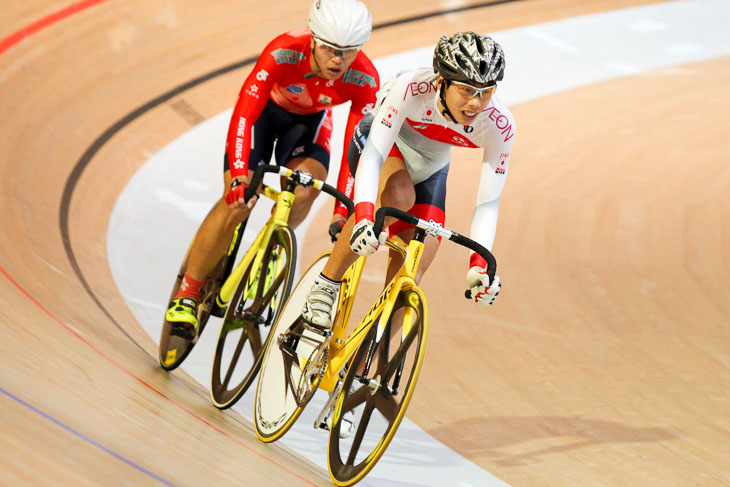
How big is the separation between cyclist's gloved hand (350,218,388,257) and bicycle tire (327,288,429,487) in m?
0.19

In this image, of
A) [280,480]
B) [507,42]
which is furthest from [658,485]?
[507,42]

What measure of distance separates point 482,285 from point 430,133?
534 mm

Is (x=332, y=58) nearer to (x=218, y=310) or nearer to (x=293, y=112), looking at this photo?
(x=293, y=112)

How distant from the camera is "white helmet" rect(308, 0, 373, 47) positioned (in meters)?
3.11

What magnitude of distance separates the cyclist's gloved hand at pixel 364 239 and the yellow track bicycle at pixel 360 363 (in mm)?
38

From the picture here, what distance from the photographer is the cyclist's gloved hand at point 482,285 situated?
254cm

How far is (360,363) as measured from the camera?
8.54ft

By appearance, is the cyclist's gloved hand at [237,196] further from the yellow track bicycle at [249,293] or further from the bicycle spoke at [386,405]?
the bicycle spoke at [386,405]

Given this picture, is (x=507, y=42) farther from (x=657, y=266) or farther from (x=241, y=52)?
(x=657, y=266)

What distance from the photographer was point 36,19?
624 cm

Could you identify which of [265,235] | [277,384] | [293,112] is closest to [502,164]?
[265,235]

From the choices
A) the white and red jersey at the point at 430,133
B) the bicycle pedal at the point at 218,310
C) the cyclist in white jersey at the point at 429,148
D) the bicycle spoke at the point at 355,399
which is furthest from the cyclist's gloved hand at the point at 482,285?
the bicycle pedal at the point at 218,310

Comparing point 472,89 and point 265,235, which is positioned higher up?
point 472,89

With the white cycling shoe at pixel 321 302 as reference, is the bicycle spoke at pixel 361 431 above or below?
below
